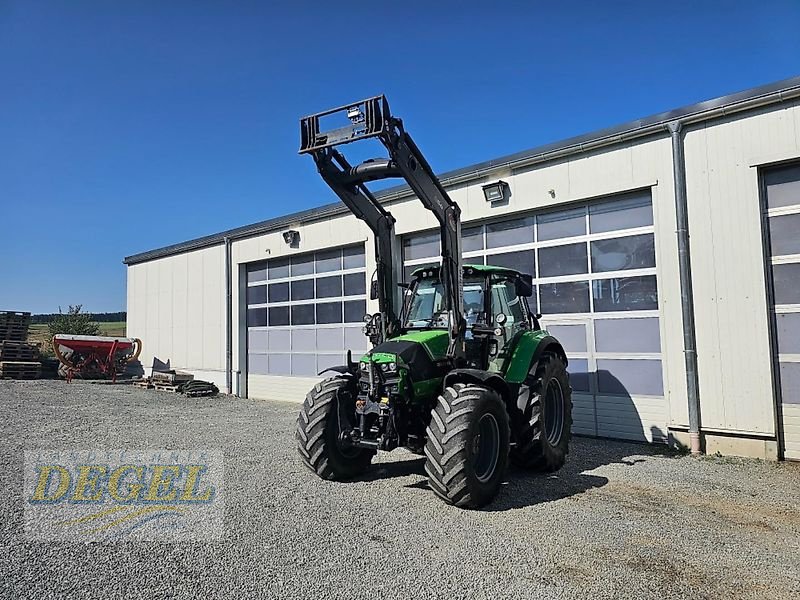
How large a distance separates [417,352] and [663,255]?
16.2 ft

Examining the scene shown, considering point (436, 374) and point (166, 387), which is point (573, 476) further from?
point (166, 387)

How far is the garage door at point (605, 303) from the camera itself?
30.7ft

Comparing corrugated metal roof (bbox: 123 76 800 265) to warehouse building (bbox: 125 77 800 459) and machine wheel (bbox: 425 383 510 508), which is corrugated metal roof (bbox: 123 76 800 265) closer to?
warehouse building (bbox: 125 77 800 459)

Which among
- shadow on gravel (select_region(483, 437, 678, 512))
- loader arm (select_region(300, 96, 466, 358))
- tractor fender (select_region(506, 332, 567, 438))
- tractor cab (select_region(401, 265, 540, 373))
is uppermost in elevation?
loader arm (select_region(300, 96, 466, 358))

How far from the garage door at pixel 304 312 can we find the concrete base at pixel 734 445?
7376 mm

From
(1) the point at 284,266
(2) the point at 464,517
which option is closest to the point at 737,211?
(2) the point at 464,517

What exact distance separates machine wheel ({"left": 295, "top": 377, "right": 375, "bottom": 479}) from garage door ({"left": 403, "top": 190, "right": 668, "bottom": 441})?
16.0 ft

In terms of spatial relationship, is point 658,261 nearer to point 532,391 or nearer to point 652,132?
point 652,132

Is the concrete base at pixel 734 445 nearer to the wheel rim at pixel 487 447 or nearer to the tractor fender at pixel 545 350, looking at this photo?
the tractor fender at pixel 545 350

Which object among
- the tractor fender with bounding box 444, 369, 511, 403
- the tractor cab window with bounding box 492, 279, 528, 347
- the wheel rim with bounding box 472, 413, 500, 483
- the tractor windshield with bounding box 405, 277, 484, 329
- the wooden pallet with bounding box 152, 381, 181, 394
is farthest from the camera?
the wooden pallet with bounding box 152, 381, 181, 394

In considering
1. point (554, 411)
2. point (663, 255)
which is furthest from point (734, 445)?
point (663, 255)

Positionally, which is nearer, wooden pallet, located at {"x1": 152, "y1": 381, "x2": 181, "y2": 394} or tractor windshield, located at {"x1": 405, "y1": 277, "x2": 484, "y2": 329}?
tractor windshield, located at {"x1": 405, "y1": 277, "x2": 484, "y2": 329}

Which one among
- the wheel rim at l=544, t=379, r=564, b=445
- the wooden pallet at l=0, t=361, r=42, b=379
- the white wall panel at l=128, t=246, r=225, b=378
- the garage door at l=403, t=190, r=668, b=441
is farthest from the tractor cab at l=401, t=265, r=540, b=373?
the wooden pallet at l=0, t=361, r=42, b=379

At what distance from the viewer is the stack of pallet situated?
20875 millimetres
